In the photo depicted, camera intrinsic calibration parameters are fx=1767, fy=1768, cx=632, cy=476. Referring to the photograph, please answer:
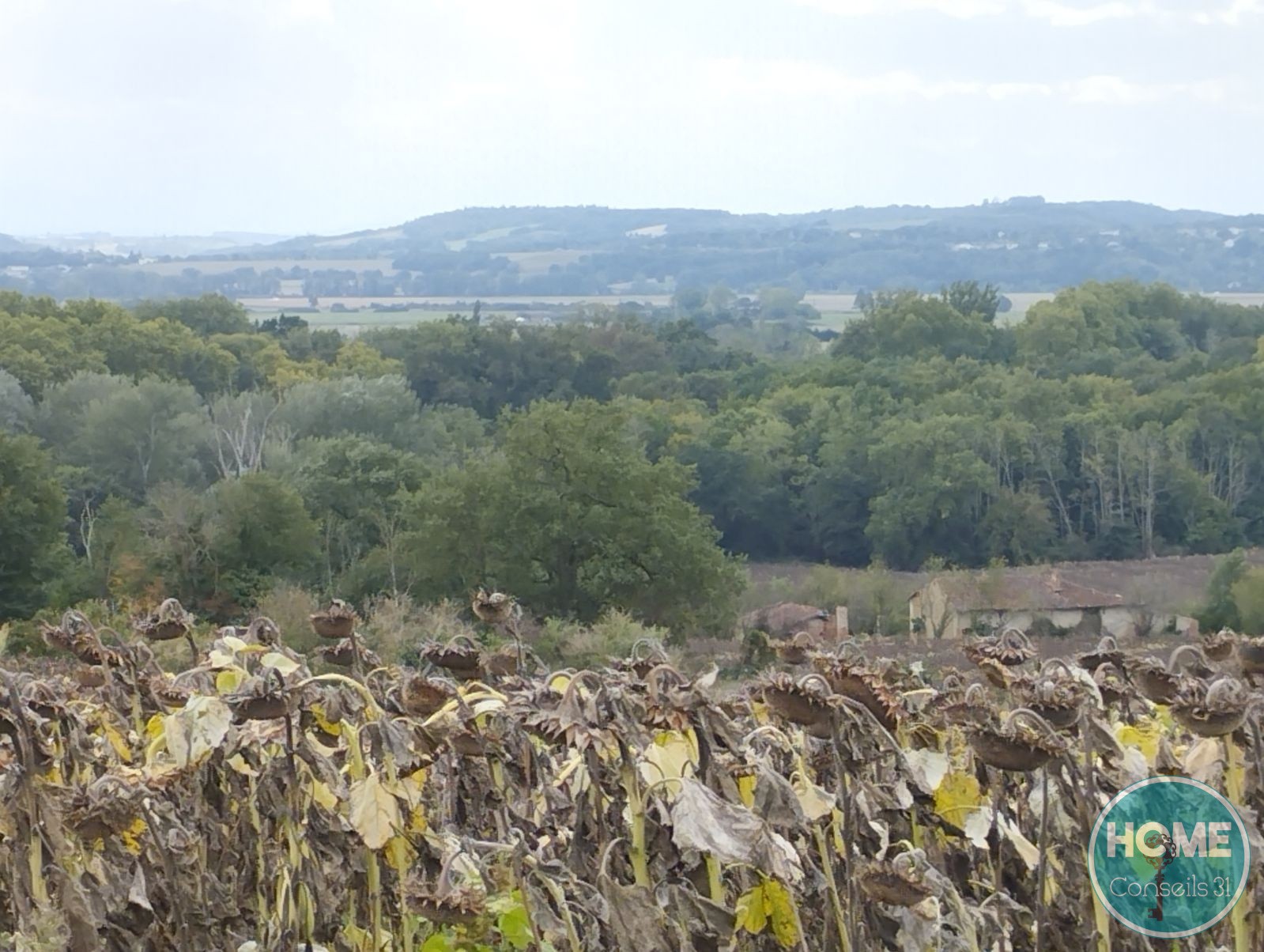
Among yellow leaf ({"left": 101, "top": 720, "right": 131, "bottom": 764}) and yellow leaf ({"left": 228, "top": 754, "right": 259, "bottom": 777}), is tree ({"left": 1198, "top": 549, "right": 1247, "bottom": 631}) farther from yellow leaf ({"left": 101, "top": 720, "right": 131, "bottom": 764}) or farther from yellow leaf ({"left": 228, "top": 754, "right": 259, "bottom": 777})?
yellow leaf ({"left": 228, "top": 754, "right": 259, "bottom": 777})

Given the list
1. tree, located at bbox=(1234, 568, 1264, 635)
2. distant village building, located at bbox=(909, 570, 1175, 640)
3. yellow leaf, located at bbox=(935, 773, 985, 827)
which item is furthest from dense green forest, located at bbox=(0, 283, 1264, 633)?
yellow leaf, located at bbox=(935, 773, 985, 827)

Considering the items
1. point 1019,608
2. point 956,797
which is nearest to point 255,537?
point 1019,608

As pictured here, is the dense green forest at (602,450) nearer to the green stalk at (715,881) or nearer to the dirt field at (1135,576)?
the dirt field at (1135,576)

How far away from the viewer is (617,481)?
3884 cm

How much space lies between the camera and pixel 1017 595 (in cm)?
4703

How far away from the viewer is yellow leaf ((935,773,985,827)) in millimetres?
3596

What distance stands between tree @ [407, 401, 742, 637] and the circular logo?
33541 millimetres

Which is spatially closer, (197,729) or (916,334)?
(197,729)

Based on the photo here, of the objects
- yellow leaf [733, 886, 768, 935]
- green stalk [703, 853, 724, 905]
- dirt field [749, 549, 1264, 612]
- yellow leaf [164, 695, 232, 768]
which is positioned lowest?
dirt field [749, 549, 1264, 612]

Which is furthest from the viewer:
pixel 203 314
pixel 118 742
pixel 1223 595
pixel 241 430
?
pixel 203 314

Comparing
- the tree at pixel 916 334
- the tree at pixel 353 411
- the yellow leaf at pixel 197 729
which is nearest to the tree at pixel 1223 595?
the tree at pixel 353 411

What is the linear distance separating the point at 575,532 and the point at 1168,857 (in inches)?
1377

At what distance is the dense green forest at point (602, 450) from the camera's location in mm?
37906

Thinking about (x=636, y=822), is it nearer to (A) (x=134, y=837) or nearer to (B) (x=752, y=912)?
(B) (x=752, y=912)
